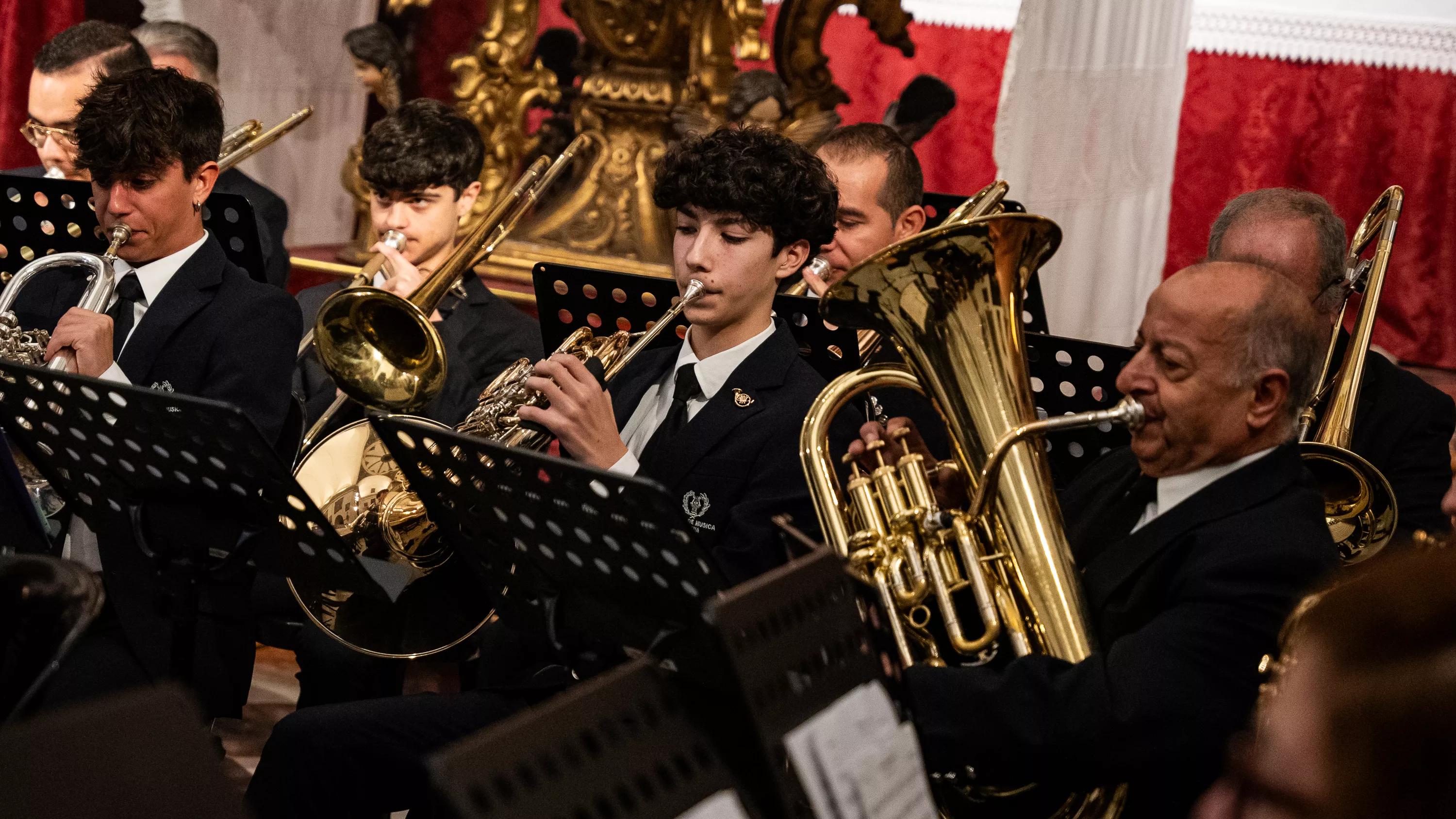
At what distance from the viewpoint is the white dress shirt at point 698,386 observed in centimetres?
230

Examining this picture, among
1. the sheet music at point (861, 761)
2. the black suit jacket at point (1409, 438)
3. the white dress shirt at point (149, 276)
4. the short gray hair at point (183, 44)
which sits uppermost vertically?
the short gray hair at point (183, 44)

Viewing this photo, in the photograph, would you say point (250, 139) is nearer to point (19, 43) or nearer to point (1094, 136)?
point (19, 43)

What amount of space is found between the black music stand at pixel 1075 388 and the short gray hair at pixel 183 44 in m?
3.15

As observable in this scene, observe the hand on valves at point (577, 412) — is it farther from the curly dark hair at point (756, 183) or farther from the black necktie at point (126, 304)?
the black necktie at point (126, 304)

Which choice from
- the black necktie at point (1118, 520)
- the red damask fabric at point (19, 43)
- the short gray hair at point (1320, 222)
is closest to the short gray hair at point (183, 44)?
the red damask fabric at point (19, 43)

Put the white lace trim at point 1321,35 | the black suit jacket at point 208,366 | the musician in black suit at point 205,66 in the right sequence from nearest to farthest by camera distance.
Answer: the black suit jacket at point 208,366 < the musician in black suit at point 205,66 < the white lace trim at point 1321,35

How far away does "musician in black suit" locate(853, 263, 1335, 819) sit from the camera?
1.57m

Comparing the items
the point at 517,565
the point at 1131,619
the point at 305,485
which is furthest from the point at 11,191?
the point at 1131,619

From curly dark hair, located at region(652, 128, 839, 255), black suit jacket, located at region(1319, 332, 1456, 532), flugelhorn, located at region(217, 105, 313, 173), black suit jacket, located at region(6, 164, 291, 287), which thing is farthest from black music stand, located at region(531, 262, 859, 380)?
black suit jacket, located at region(6, 164, 291, 287)

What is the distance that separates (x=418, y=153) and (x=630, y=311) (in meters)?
1.08

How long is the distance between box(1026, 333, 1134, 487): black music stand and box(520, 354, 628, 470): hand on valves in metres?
0.70

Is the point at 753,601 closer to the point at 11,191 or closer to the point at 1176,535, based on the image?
the point at 1176,535

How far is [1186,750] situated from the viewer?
1.56 metres

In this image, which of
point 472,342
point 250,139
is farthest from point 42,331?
point 250,139
